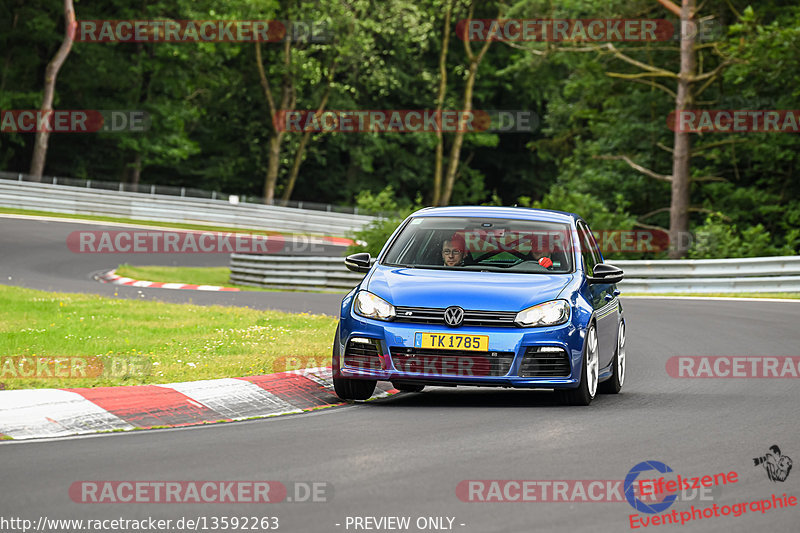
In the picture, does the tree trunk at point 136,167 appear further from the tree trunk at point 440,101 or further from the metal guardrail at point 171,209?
the tree trunk at point 440,101

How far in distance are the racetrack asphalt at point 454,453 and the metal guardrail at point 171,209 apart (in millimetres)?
34131

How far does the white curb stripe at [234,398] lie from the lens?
903cm

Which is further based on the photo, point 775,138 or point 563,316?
point 775,138

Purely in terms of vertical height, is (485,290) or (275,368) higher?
(485,290)

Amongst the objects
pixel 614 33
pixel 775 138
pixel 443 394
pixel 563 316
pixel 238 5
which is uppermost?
pixel 238 5

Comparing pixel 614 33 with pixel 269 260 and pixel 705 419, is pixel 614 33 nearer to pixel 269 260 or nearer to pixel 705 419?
pixel 269 260

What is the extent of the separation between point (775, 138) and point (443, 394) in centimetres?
2460

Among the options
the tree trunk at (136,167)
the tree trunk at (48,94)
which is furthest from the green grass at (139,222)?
the tree trunk at (136,167)

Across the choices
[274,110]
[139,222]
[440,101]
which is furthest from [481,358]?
[440,101]

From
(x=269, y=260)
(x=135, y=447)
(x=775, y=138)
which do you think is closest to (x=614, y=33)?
(x=775, y=138)

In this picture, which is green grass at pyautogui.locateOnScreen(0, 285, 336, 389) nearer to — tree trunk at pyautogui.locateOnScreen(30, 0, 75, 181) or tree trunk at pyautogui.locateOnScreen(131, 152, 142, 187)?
tree trunk at pyautogui.locateOnScreen(30, 0, 75, 181)

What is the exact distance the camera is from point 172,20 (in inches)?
2088

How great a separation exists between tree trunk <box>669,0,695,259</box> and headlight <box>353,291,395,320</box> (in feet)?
75.3

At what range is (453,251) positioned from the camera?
33.9ft
